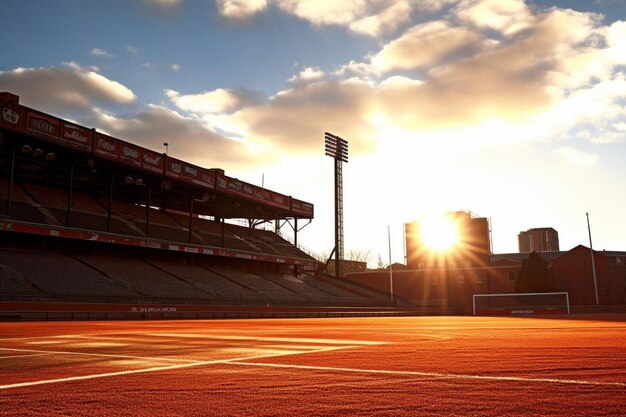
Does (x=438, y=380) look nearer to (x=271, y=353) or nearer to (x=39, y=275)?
(x=271, y=353)

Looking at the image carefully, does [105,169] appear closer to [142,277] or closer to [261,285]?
[142,277]

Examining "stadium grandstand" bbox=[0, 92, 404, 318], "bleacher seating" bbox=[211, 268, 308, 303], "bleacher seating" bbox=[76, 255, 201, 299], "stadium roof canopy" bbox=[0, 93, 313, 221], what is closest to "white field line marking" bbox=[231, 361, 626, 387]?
"stadium grandstand" bbox=[0, 92, 404, 318]

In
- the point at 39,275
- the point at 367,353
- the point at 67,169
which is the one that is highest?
the point at 67,169

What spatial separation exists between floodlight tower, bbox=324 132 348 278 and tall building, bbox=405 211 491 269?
1753 centimetres

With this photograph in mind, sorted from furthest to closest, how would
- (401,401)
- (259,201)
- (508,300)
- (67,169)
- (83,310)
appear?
(259,201) → (508,300) → (67,169) → (83,310) → (401,401)

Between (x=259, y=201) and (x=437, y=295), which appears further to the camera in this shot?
(x=437, y=295)

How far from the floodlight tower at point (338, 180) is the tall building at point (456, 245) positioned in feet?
57.5

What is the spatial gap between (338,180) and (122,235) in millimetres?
33574

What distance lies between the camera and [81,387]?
4.48 metres

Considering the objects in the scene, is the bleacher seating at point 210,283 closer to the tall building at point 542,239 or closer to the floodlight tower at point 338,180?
the floodlight tower at point 338,180

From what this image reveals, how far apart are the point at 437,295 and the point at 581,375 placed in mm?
64910

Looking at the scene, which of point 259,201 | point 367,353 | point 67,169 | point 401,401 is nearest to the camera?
point 401,401

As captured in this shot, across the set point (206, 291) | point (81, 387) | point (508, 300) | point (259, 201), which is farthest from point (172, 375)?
point (259, 201)

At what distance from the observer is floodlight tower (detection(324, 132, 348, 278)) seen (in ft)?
209
